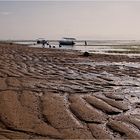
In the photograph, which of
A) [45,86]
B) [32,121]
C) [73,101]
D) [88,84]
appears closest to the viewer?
[32,121]

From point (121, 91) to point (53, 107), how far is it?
268 centimetres

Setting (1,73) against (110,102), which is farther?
(1,73)

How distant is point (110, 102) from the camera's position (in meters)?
6.18

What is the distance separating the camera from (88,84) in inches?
327

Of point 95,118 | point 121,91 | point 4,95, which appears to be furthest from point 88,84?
point 95,118

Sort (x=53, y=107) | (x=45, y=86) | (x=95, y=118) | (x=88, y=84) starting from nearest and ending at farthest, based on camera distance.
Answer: (x=95, y=118) < (x=53, y=107) < (x=45, y=86) < (x=88, y=84)

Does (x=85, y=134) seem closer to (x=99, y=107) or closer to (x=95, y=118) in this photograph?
(x=95, y=118)

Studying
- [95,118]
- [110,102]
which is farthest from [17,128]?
[110,102]

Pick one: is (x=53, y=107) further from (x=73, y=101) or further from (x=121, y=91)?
(x=121, y=91)

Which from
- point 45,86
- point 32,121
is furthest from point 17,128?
point 45,86

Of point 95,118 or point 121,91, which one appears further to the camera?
point 121,91

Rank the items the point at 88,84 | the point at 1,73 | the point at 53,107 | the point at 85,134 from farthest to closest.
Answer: the point at 1,73 → the point at 88,84 → the point at 53,107 → the point at 85,134

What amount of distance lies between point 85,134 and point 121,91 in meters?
3.59

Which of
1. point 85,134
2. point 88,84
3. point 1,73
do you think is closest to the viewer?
point 85,134
